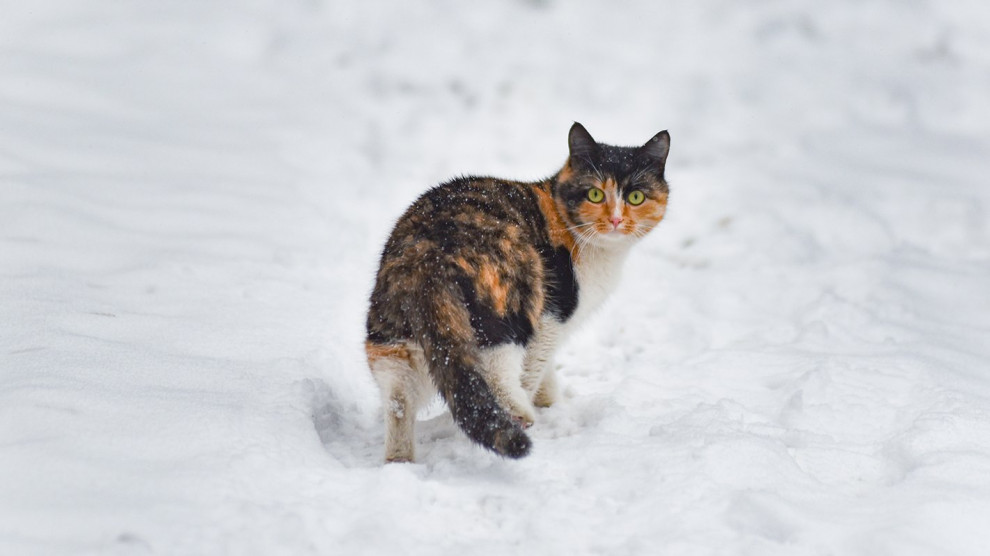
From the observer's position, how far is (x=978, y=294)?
15.5ft

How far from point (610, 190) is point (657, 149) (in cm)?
36

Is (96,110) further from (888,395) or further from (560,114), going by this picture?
(888,395)

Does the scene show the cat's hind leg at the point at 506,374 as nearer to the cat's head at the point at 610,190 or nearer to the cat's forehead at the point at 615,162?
the cat's head at the point at 610,190

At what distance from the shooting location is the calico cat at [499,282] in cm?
273

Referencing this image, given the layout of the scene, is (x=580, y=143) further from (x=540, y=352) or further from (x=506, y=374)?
(x=506, y=374)

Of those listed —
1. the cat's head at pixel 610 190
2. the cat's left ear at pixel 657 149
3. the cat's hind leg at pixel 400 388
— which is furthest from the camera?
the cat's left ear at pixel 657 149

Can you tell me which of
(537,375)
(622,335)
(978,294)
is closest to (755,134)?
(978,294)

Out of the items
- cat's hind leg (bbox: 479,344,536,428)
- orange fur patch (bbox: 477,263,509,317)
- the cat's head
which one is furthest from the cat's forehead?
cat's hind leg (bbox: 479,344,536,428)

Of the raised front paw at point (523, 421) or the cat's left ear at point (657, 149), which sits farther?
the cat's left ear at point (657, 149)

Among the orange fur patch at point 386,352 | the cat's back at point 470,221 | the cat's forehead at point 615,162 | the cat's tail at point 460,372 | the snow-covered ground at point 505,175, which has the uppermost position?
the cat's forehead at point 615,162

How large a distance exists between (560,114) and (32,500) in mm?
5585

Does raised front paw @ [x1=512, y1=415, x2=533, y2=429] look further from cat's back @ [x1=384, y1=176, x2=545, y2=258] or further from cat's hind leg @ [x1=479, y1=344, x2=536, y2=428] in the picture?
cat's back @ [x1=384, y1=176, x2=545, y2=258]

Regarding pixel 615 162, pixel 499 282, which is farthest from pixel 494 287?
pixel 615 162

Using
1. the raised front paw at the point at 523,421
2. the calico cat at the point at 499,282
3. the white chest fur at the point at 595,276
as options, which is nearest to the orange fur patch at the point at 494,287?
the calico cat at the point at 499,282
